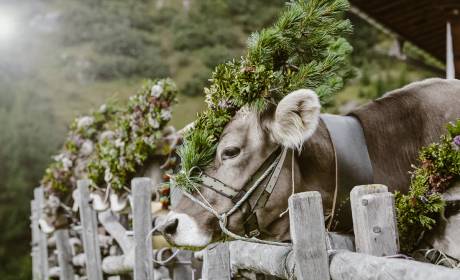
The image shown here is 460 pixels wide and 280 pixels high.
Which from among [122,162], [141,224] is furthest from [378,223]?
[122,162]

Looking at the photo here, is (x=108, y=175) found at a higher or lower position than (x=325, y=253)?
higher

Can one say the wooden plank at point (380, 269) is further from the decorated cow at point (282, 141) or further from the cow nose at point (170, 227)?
the cow nose at point (170, 227)

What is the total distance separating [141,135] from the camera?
4746 mm

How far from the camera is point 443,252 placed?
7.22 ft

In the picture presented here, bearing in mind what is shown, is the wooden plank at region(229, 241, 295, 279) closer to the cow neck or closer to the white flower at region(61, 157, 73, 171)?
the cow neck

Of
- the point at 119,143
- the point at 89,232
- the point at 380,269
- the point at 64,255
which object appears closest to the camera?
the point at 380,269

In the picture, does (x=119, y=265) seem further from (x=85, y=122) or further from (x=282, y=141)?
(x=282, y=141)

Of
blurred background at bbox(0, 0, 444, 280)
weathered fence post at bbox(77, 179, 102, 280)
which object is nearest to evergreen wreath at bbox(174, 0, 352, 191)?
weathered fence post at bbox(77, 179, 102, 280)

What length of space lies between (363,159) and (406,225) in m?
0.42

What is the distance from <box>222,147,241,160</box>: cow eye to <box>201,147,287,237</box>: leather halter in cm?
12

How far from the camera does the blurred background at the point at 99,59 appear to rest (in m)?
19.0

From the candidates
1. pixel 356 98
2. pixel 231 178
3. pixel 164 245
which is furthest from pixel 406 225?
pixel 356 98

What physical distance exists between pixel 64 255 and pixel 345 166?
203 inches

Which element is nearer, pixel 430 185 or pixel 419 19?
pixel 430 185
